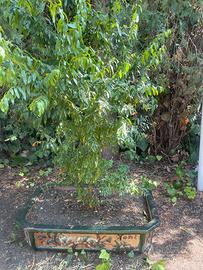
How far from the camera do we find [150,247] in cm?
244

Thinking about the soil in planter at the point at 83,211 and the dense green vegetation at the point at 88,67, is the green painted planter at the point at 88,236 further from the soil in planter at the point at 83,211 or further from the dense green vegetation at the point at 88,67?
the dense green vegetation at the point at 88,67

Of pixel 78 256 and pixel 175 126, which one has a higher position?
pixel 175 126

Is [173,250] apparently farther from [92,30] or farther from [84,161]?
[92,30]

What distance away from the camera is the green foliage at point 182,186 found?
305cm

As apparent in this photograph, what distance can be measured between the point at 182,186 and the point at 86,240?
1.30m

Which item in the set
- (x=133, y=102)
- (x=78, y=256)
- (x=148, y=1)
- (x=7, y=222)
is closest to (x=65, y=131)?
(x=133, y=102)

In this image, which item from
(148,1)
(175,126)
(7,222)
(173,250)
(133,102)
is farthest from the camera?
(175,126)

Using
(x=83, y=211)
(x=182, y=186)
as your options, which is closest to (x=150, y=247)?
(x=83, y=211)

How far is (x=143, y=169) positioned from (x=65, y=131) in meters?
1.64

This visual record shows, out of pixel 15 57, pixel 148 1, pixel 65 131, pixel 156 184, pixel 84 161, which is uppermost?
pixel 148 1

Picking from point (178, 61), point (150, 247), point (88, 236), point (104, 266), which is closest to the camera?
point (104, 266)

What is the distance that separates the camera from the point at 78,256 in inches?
91.5

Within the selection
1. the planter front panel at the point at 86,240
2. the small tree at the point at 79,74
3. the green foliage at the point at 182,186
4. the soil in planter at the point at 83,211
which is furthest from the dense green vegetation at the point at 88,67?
the green foliage at the point at 182,186

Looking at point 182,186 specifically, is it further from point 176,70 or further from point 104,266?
point 104,266
